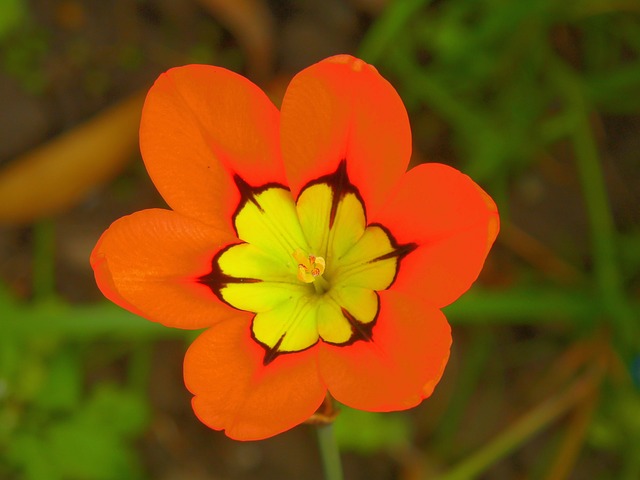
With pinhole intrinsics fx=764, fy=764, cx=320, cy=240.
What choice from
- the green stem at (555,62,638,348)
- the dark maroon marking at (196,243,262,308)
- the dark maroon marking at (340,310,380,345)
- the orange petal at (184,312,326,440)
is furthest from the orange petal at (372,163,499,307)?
the green stem at (555,62,638,348)

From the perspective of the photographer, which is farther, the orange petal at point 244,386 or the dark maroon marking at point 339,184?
the dark maroon marking at point 339,184

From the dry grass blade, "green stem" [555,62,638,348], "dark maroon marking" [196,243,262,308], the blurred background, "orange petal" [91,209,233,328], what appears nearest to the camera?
"orange petal" [91,209,233,328]

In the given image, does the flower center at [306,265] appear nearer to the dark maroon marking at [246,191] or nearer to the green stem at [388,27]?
the dark maroon marking at [246,191]

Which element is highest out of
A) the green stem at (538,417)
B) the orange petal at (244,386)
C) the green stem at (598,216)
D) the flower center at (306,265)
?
the flower center at (306,265)

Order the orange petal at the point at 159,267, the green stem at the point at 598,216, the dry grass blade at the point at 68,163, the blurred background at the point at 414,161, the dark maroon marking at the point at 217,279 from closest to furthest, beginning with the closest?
the orange petal at the point at 159,267
the dark maroon marking at the point at 217,279
the green stem at the point at 598,216
the blurred background at the point at 414,161
the dry grass blade at the point at 68,163

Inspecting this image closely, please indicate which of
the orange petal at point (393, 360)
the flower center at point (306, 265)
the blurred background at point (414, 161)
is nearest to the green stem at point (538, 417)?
the blurred background at point (414, 161)

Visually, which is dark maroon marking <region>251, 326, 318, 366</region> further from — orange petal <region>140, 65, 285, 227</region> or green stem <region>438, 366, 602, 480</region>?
green stem <region>438, 366, 602, 480</region>

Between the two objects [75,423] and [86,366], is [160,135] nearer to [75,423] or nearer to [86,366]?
[75,423]

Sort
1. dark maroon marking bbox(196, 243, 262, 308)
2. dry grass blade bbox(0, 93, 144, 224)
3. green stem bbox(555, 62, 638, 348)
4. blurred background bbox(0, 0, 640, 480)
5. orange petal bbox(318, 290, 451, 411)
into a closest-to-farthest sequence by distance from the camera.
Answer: orange petal bbox(318, 290, 451, 411) < dark maroon marking bbox(196, 243, 262, 308) < green stem bbox(555, 62, 638, 348) < blurred background bbox(0, 0, 640, 480) < dry grass blade bbox(0, 93, 144, 224)
